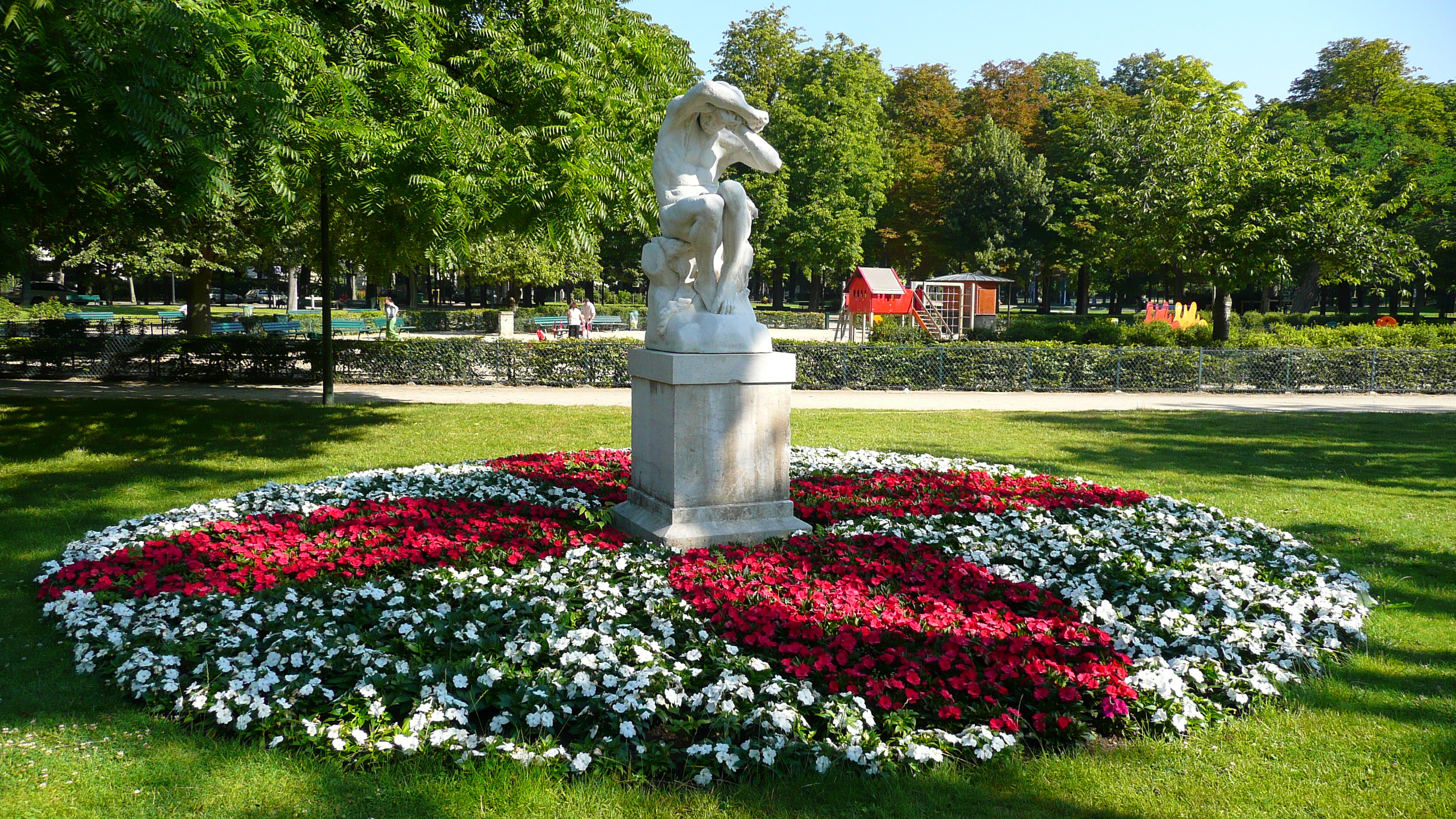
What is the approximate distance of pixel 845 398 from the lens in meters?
17.8

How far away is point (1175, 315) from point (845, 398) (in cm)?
Answer: 2261

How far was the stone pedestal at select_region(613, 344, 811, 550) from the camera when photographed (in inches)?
244

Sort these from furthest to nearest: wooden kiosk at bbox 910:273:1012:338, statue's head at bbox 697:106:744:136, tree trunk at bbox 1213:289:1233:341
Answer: wooden kiosk at bbox 910:273:1012:338 → tree trunk at bbox 1213:289:1233:341 → statue's head at bbox 697:106:744:136

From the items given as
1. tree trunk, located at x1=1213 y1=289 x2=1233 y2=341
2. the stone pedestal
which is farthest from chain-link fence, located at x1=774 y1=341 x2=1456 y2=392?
the stone pedestal

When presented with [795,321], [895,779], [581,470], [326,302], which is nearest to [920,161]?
[795,321]

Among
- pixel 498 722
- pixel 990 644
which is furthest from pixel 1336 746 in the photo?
pixel 498 722

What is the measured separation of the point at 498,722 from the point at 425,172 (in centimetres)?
575

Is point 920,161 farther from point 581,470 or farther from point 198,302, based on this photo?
point 581,470

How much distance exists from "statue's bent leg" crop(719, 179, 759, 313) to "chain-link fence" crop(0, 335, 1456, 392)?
38.9 ft

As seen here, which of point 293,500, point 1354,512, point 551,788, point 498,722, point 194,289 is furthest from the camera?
point 194,289

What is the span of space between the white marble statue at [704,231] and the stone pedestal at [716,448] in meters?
0.18

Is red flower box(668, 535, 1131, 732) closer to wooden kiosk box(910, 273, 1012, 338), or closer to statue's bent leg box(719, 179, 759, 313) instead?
statue's bent leg box(719, 179, 759, 313)

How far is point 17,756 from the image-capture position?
12.5 feet

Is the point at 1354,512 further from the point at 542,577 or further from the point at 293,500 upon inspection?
the point at 293,500
